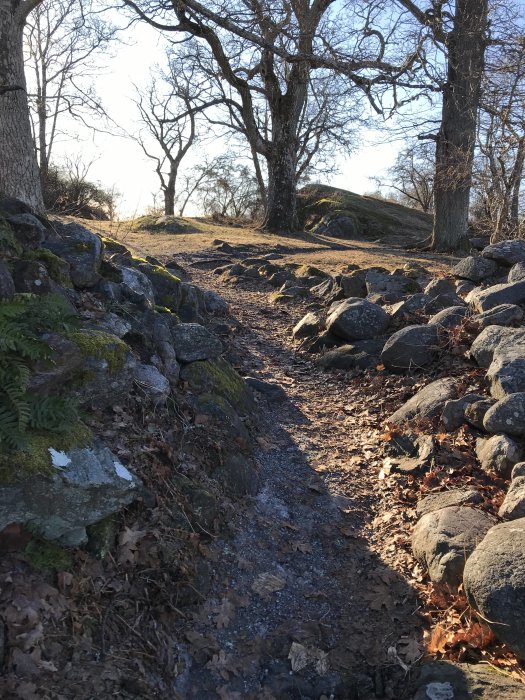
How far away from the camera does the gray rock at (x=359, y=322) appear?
28.5ft

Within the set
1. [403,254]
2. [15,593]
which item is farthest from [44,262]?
[403,254]

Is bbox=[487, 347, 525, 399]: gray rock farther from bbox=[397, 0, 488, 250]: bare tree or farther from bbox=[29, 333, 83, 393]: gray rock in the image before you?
bbox=[397, 0, 488, 250]: bare tree

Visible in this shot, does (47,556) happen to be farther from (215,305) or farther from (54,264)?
(215,305)

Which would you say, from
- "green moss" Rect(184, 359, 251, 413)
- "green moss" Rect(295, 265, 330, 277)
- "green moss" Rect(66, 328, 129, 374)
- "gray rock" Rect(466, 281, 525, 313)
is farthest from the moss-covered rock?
"green moss" Rect(295, 265, 330, 277)

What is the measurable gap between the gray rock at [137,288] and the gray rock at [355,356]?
9.31 ft

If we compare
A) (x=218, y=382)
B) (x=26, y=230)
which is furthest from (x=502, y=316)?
(x=26, y=230)

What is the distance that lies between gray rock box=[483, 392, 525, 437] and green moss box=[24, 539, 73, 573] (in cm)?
404

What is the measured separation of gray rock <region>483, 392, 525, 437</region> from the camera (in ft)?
17.5

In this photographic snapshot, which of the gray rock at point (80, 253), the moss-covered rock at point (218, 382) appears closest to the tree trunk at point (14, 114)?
the gray rock at point (80, 253)

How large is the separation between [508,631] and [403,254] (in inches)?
564

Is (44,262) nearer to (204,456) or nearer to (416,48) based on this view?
(204,456)

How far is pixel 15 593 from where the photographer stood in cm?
309

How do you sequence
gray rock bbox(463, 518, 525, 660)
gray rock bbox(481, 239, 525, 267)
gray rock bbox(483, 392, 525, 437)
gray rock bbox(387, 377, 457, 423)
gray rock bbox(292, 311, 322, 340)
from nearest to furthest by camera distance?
gray rock bbox(463, 518, 525, 660), gray rock bbox(483, 392, 525, 437), gray rock bbox(387, 377, 457, 423), gray rock bbox(292, 311, 322, 340), gray rock bbox(481, 239, 525, 267)

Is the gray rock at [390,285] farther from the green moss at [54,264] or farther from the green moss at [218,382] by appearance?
the green moss at [54,264]
